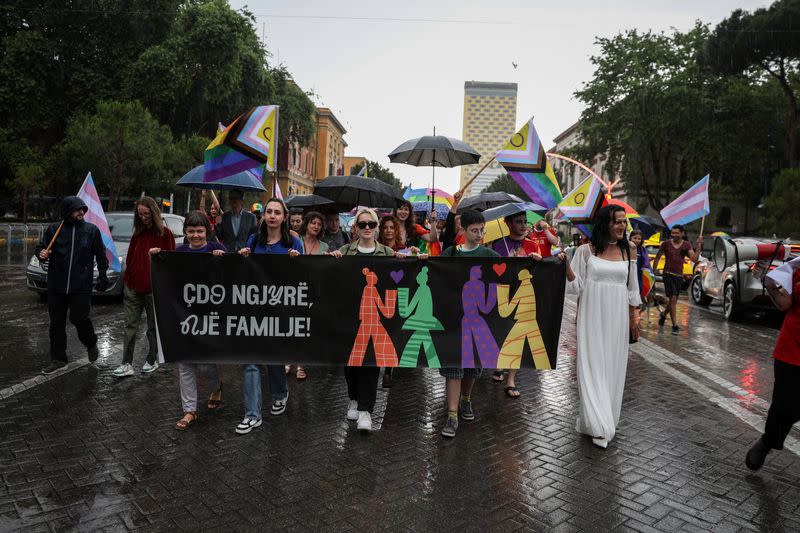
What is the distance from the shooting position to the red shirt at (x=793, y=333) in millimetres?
4016

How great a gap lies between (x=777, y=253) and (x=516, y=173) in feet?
8.15

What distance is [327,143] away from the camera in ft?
270

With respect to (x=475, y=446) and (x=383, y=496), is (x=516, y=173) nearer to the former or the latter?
(x=475, y=446)

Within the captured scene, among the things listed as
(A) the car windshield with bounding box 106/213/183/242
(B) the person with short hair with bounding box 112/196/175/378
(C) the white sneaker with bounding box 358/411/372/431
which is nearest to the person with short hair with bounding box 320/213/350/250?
(B) the person with short hair with bounding box 112/196/175/378

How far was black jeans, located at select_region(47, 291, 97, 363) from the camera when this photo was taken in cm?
652

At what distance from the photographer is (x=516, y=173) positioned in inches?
252

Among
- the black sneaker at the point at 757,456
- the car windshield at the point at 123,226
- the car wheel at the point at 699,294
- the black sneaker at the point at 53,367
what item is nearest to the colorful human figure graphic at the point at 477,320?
the black sneaker at the point at 757,456

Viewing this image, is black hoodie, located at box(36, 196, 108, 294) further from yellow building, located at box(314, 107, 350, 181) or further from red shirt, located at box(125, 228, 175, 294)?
yellow building, located at box(314, 107, 350, 181)

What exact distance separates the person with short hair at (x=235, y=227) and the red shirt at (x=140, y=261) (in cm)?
77

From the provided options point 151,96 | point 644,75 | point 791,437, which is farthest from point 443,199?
point 644,75

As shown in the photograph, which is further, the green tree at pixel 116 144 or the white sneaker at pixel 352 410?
the green tree at pixel 116 144

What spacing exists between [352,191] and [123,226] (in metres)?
6.21

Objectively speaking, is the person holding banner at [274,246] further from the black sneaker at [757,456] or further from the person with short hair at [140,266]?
the black sneaker at [757,456]

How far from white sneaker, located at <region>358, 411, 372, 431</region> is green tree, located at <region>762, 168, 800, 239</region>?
88.3 feet
